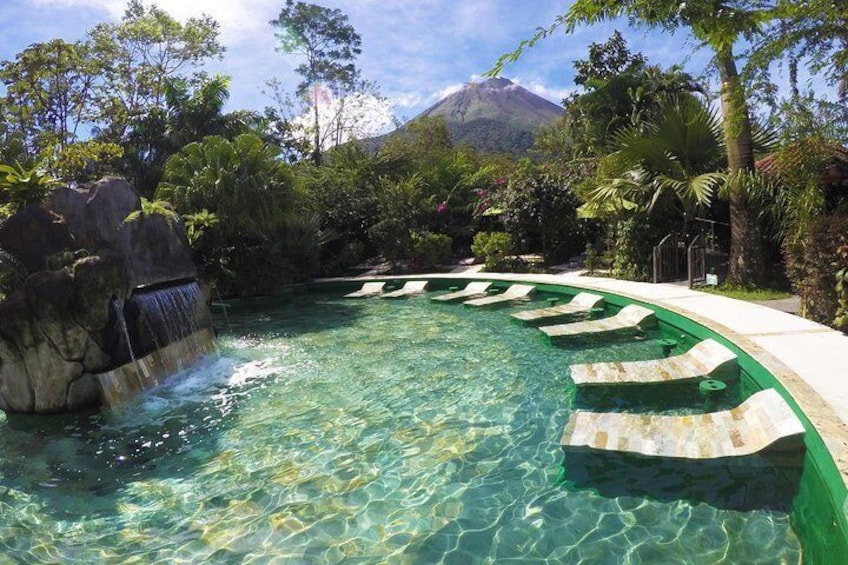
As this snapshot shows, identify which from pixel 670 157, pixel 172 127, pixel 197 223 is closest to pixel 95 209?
pixel 197 223

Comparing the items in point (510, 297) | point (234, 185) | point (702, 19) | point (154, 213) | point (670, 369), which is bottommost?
point (510, 297)

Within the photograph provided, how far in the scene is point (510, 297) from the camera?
43.1 ft

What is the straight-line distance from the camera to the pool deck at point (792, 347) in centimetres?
380

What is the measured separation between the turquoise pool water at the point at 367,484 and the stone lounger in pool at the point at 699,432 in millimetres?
147

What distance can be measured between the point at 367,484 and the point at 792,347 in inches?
193

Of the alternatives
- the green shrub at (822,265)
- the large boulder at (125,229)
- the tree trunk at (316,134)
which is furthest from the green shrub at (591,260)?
the tree trunk at (316,134)

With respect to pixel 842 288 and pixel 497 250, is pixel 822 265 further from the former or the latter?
pixel 497 250

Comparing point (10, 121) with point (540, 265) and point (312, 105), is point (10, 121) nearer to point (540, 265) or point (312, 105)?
point (312, 105)

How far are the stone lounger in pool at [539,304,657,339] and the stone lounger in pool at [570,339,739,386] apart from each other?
2144 millimetres

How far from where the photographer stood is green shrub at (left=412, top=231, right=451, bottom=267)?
19.1 metres

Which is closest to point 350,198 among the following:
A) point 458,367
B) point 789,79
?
point 458,367

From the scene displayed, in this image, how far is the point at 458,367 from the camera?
7.70m

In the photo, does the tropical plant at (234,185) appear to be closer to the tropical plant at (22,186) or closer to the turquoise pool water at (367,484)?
the tropical plant at (22,186)

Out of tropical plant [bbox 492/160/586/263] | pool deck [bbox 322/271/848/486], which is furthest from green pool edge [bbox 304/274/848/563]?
tropical plant [bbox 492/160/586/263]
